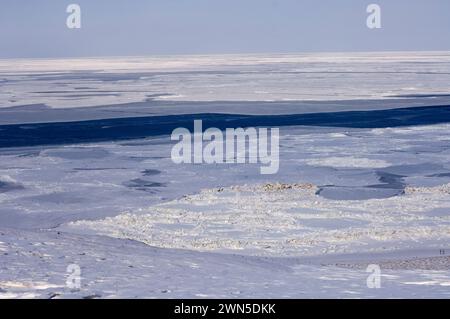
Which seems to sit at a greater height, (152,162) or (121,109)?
(121,109)

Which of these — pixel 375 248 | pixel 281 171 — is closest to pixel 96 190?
pixel 281 171

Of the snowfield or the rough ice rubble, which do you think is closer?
the snowfield

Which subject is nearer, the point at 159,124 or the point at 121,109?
the point at 159,124

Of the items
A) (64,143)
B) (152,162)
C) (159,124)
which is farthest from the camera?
(159,124)

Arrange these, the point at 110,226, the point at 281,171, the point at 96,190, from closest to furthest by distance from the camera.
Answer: the point at 110,226 → the point at 96,190 → the point at 281,171

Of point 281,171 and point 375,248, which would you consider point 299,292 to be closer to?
point 375,248

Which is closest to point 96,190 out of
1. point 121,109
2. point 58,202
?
point 58,202

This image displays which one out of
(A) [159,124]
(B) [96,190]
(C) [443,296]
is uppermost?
(A) [159,124]

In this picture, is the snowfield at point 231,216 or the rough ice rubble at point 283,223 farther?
the rough ice rubble at point 283,223

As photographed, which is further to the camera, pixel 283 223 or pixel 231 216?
pixel 231 216

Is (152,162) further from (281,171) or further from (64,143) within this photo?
(64,143)
